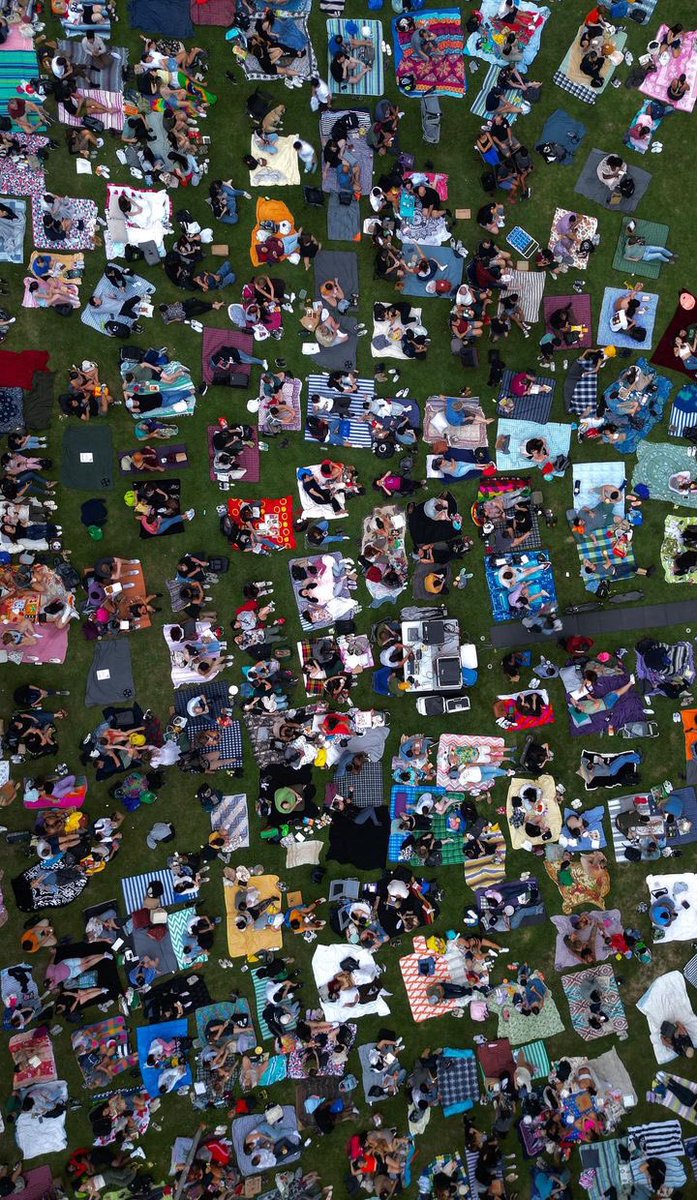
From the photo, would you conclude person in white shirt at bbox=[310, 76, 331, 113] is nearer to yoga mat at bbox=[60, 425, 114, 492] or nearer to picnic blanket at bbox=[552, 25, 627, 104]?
picnic blanket at bbox=[552, 25, 627, 104]

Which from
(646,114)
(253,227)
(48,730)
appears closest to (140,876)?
(48,730)

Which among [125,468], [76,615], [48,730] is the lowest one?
[48,730]

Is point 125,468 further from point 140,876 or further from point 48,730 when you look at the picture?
point 140,876

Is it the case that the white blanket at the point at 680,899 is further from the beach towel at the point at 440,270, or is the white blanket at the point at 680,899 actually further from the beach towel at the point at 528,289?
the beach towel at the point at 440,270

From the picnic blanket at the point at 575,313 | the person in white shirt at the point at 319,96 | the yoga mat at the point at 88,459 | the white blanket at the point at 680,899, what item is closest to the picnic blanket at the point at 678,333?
the picnic blanket at the point at 575,313

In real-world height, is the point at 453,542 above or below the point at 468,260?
below
